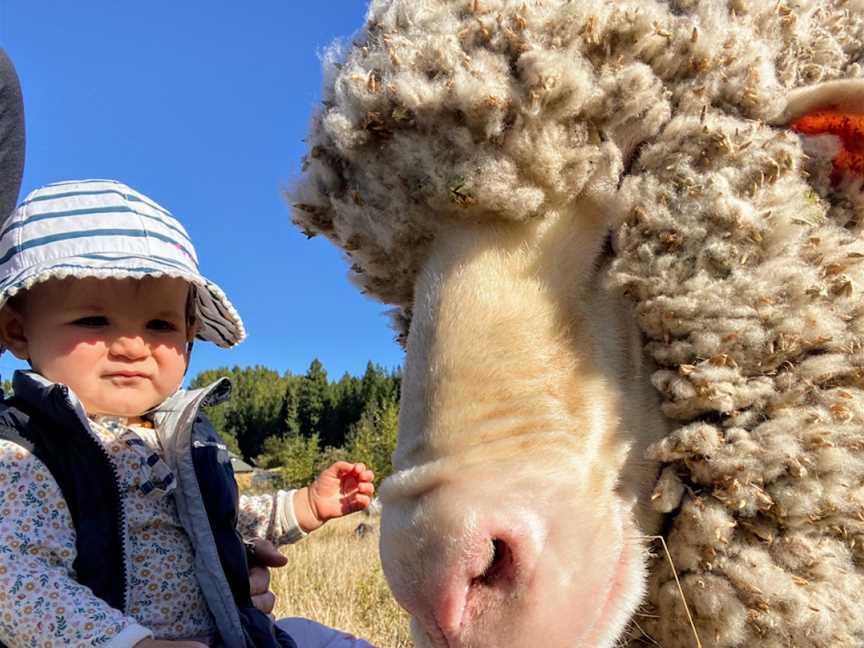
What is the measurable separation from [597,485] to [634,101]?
698 mm

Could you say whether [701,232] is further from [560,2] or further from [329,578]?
[329,578]

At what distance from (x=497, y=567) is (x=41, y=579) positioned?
102 cm

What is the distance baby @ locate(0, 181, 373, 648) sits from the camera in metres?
1.67

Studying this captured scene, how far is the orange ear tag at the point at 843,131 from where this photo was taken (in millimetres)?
1346

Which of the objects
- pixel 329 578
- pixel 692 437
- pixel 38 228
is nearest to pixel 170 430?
pixel 38 228

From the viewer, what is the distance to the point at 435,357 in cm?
145

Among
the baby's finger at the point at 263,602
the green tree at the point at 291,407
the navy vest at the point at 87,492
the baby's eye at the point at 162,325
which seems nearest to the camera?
the navy vest at the point at 87,492

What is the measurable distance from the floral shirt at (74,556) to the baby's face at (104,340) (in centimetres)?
10

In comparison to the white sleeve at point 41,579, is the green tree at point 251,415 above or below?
above

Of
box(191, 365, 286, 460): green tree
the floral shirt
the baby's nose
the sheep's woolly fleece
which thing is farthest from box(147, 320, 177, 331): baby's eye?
box(191, 365, 286, 460): green tree

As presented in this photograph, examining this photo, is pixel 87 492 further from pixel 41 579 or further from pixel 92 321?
pixel 92 321

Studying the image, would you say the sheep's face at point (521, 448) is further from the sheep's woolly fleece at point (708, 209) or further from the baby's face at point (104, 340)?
the baby's face at point (104, 340)

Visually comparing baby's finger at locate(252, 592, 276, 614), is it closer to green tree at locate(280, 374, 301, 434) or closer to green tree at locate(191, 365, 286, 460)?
green tree at locate(280, 374, 301, 434)

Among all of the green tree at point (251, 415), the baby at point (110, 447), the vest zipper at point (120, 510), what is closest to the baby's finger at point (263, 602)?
the baby at point (110, 447)
